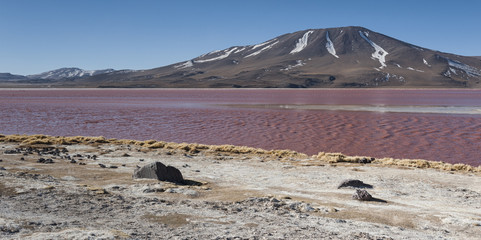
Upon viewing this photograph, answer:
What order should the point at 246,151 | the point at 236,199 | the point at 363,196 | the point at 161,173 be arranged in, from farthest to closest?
the point at 246,151 → the point at 161,173 → the point at 363,196 → the point at 236,199

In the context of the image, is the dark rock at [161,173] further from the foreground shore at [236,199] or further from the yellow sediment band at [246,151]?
the yellow sediment band at [246,151]

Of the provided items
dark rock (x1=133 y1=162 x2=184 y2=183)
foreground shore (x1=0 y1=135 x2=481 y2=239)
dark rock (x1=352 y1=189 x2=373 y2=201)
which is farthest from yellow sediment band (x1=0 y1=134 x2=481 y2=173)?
dark rock (x1=133 y1=162 x2=184 y2=183)

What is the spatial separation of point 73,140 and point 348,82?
596 ft

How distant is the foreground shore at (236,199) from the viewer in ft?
27.6

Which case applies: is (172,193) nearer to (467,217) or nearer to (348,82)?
(467,217)

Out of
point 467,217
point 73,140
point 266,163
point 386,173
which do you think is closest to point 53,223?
point 467,217

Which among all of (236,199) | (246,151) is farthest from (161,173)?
(246,151)

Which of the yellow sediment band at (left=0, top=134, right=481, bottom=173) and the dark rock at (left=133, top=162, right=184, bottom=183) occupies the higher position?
the dark rock at (left=133, top=162, right=184, bottom=183)

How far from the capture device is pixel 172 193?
11836 mm

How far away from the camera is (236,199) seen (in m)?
11.1

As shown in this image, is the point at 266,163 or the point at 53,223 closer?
the point at 53,223

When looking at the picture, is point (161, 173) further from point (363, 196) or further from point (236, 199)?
point (363, 196)

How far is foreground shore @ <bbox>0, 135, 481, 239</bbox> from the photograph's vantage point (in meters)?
8.41

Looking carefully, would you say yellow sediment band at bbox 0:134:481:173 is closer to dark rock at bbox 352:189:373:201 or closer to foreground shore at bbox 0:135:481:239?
foreground shore at bbox 0:135:481:239
